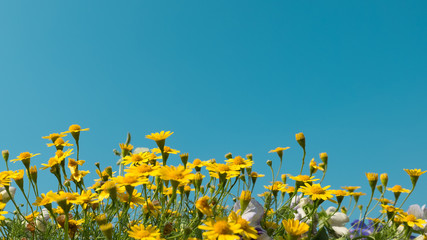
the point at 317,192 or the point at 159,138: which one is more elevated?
the point at 159,138

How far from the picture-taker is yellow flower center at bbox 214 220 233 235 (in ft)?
4.06

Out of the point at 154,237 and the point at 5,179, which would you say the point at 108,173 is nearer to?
the point at 5,179

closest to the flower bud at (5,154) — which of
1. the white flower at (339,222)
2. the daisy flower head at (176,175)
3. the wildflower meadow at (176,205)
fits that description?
the wildflower meadow at (176,205)

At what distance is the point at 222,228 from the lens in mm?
1236

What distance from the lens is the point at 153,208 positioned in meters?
1.75

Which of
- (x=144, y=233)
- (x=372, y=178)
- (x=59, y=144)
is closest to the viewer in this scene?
(x=144, y=233)

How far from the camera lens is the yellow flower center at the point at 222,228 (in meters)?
1.24

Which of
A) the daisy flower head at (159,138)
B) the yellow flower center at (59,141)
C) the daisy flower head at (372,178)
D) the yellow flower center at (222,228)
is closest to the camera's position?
the yellow flower center at (222,228)

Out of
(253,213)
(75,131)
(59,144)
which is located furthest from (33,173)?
(253,213)

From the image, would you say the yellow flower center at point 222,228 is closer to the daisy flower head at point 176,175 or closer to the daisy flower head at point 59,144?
the daisy flower head at point 176,175

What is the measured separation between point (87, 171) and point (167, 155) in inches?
19.0

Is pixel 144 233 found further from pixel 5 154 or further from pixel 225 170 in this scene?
pixel 5 154

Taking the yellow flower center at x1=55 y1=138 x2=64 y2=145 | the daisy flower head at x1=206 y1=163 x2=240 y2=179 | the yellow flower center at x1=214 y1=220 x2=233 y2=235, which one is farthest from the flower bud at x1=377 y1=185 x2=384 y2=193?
the yellow flower center at x1=55 y1=138 x2=64 y2=145

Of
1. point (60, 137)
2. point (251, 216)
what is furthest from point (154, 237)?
point (60, 137)
